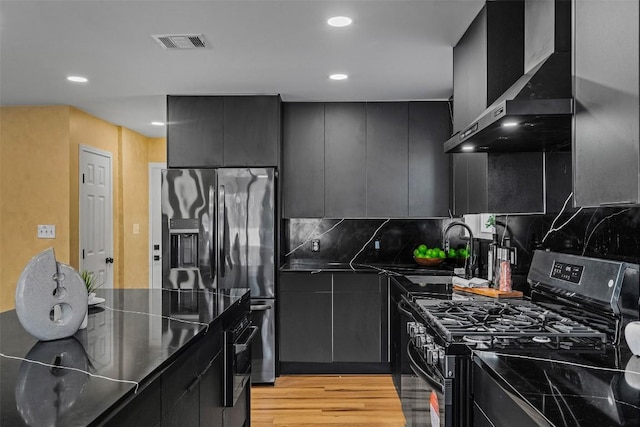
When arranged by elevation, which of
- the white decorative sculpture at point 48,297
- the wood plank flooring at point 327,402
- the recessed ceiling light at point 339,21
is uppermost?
the recessed ceiling light at point 339,21

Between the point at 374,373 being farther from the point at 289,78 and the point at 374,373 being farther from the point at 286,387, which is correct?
the point at 289,78

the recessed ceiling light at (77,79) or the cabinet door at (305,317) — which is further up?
the recessed ceiling light at (77,79)

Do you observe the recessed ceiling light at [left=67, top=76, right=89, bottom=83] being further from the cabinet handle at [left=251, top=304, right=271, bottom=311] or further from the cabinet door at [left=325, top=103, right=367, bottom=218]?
the cabinet handle at [left=251, top=304, right=271, bottom=311]

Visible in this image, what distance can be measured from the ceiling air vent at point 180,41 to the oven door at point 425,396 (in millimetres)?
2180

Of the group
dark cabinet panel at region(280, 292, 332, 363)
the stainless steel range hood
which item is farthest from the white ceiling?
dark cabinet panel at region(280, 292, 332, 363)

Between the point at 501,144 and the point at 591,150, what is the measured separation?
1.09m

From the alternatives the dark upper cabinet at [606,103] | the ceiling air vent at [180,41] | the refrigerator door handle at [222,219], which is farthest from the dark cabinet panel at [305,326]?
the dark upper cabinet at [606,103]

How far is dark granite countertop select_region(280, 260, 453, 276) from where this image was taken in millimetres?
4305

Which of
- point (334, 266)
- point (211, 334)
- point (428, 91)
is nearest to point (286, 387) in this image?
point (334, 266)

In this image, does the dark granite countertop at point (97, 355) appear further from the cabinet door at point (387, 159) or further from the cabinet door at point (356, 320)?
the cabinet door at point (387, 159)

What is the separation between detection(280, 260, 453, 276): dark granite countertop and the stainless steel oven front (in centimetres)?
166

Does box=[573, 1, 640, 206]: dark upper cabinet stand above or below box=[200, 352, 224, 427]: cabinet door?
above

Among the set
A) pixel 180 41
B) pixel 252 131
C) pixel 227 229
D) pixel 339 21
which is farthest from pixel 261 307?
pixel 339 21

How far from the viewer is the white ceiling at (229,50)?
269 centimetres
